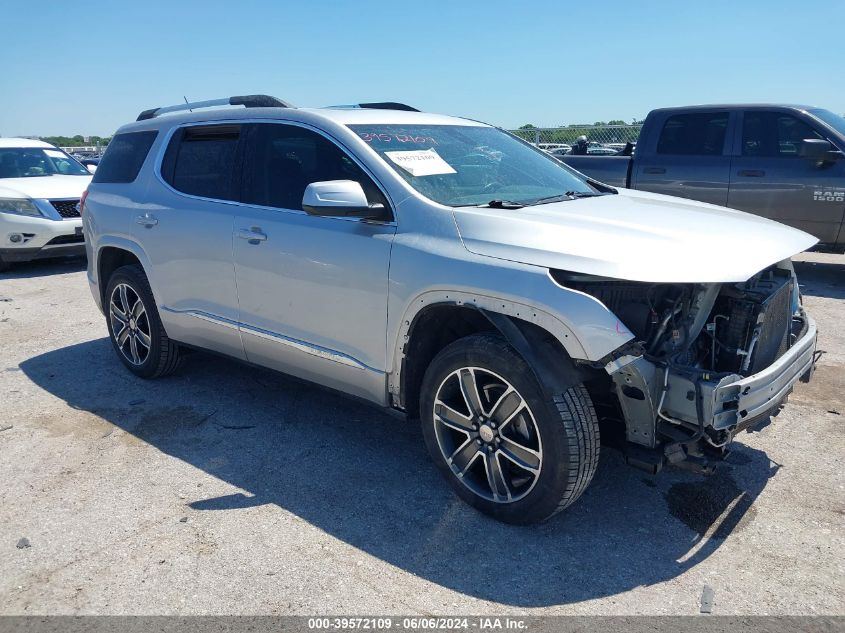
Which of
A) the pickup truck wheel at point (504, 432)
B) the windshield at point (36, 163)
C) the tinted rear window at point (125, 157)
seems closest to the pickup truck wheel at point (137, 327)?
the tinted rear window at point (125, 157)

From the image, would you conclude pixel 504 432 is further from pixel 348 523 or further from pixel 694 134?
pixel 694 134

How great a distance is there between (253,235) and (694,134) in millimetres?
6423

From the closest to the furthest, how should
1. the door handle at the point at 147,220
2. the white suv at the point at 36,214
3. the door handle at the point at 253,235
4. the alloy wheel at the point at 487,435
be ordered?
the alloy wheel at the point at 487,435 < the door handle at the point at 253,235 < the door handle at the point at 147,220 < the white suv at the point at 36,214

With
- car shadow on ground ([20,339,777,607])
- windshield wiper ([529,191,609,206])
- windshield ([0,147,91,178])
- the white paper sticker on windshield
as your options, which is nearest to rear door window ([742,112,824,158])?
windshield wiper ([529,191,609,206])

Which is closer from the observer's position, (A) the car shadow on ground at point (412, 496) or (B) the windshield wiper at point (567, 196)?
(A) the car shadow on ground at point (412, 496)

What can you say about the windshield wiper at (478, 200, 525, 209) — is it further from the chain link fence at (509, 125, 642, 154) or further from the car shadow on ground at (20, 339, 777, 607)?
the chain link fence at (509, 125, 642, 154)

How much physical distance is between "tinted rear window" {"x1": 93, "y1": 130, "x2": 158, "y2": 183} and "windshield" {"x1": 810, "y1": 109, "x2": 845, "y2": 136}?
23.5 ft

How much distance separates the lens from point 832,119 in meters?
7.84

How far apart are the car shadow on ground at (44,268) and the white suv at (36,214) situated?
0.23 meters

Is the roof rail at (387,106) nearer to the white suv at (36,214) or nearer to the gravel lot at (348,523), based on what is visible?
the gravel lot at (348,523)

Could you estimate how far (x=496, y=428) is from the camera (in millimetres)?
3127

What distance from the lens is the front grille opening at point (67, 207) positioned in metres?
9.39

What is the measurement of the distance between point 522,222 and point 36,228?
8.33 m

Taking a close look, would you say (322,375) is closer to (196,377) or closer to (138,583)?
(138,583)
